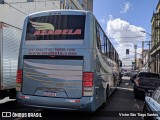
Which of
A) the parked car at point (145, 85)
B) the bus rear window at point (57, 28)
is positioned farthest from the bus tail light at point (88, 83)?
the parked car at point (145, 85)

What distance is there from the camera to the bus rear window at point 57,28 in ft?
28.0

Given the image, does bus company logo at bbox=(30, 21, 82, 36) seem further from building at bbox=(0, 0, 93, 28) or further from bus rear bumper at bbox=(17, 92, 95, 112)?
building at bbox=(0, 0, 93, 28)

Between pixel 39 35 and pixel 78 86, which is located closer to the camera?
pixel 78 86

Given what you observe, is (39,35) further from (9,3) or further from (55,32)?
(9,3)

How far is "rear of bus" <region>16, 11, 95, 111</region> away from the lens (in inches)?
321

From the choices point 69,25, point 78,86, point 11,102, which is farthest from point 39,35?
point 11,102

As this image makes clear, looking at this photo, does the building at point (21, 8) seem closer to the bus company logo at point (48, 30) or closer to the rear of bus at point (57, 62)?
the bus company logo at point (48, 30)

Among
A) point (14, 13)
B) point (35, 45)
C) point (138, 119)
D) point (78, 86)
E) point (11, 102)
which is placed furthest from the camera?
point (14, 13)

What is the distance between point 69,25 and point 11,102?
5.89 meters

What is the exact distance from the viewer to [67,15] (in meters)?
8.78

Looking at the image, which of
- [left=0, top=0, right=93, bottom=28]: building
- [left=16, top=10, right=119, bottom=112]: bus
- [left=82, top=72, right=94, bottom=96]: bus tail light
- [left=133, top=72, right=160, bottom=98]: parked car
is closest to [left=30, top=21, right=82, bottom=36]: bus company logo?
[left=16, top=10, right=119, bottom=112]: bus

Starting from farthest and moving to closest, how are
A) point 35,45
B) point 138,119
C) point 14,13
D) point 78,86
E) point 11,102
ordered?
point 14,13
point 11,102
point 138,119
point 35,45
point 78,86

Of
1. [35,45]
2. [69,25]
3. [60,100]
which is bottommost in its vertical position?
[60,100]

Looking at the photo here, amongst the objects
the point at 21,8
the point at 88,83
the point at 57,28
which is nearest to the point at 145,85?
the point at 88,83
